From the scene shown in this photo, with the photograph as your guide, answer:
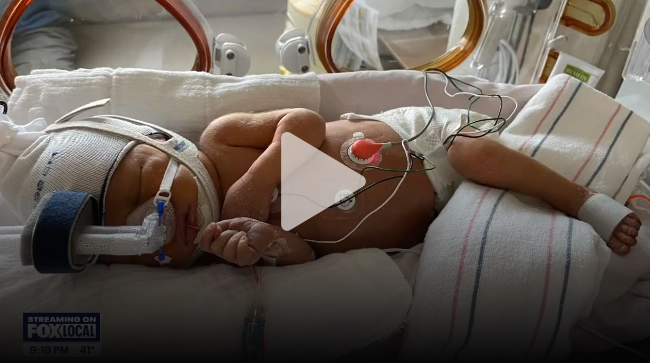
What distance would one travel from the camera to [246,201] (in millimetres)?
1004

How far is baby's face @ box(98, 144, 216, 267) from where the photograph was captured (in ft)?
3.06

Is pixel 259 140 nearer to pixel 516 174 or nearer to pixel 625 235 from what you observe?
pixel 516 174

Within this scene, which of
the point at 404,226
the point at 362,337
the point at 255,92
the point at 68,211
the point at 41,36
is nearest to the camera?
the point at 68,211

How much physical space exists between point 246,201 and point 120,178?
23 cm

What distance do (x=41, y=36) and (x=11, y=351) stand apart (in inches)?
34.8

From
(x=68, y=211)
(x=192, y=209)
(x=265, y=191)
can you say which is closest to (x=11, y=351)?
(x=68, y=211)

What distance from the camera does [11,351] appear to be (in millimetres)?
842

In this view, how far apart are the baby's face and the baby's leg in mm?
552

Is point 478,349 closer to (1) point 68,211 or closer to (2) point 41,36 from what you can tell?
(1) point 68,211

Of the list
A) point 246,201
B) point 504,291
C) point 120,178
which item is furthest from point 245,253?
point 504,291

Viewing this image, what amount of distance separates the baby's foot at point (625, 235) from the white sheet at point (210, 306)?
0.40 meters

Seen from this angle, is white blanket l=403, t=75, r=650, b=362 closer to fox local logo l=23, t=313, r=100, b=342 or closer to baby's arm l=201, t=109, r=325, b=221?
baby's arm l=201, t=109, r=325, b=221

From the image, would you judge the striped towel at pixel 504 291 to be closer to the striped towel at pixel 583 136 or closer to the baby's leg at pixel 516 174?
the baby's leg at pixel 516 174
